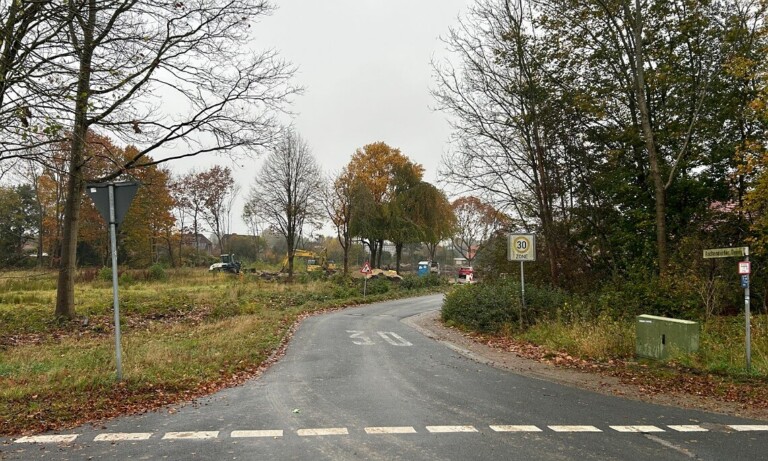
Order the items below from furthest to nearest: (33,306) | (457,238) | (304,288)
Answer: (457,238), (304,288), (33,306)

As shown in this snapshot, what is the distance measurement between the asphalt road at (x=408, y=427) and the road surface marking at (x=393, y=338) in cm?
465

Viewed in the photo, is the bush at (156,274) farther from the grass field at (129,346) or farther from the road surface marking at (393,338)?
the road surface marking at (393,338)

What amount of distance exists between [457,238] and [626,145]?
4633 cm

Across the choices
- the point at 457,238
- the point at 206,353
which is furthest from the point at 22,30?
the point at 457,238

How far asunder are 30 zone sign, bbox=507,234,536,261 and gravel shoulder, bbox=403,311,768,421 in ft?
9.77

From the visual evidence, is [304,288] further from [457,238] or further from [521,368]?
[457,238]

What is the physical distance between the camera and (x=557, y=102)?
60.7 feet

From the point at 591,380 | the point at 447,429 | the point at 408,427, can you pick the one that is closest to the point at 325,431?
the point at 408,427

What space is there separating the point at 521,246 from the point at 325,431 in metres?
11.1

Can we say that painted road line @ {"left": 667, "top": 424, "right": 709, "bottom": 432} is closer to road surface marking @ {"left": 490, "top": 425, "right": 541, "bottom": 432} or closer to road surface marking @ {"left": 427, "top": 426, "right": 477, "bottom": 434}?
road surface marking @ {"left": 490, "top": 425, "right": 541, "bottom": 432}

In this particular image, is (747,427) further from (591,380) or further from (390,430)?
(390,430)

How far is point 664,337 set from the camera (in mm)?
10367

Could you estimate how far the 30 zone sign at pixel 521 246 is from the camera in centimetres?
1558

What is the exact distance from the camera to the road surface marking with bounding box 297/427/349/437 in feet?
18.8
